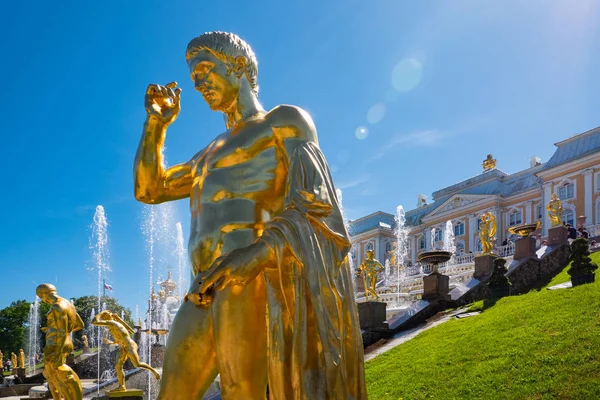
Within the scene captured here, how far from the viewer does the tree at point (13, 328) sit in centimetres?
5653

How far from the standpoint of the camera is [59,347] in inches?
372

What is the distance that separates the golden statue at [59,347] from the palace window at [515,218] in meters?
53.9

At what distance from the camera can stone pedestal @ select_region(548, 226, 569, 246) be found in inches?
960

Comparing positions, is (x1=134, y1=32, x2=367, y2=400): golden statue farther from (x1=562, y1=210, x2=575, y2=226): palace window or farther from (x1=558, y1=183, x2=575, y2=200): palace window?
(x1=558, y1=183, x2=575, y2=200): palace window

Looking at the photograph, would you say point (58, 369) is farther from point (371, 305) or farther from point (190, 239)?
point (371, 305)

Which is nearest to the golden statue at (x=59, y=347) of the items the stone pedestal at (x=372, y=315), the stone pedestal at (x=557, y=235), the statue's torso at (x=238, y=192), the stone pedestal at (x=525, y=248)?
the statue's torso at (x=238, y=192)

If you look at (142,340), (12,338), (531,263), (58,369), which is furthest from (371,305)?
(12,338)

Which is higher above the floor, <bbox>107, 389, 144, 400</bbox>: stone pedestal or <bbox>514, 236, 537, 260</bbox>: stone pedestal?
<bbox>514, 236, 537, 260</bbox>: stone pedestal

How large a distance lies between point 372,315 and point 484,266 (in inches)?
271

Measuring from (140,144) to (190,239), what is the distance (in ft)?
2.49

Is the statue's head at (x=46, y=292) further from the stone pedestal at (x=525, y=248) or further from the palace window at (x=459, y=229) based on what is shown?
the palace window at (x=459, y=229)

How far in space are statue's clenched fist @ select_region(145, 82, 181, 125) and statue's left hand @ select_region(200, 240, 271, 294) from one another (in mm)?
1155

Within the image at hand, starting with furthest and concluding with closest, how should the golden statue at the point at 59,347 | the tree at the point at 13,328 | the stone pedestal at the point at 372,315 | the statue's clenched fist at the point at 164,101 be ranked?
the tree at the point at 13,328 → the stone pedestal at the point at 372,315 → the golden statue at the point at 59,347 → the statue's clenched fist at the point at 164,101

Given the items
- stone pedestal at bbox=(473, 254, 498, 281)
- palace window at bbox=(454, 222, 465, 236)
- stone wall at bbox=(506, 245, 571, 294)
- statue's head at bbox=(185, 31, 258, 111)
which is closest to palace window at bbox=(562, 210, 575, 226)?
palace window at bbox=(454, 222, 465, 236)
